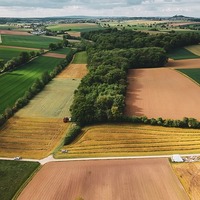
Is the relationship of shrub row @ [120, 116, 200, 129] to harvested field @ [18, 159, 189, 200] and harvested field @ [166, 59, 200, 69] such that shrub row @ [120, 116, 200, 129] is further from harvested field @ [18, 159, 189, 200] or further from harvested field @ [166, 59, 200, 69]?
harvested field @ [166, 59, 200, 69]

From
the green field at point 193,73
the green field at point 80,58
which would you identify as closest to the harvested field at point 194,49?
the green field at point 193,73

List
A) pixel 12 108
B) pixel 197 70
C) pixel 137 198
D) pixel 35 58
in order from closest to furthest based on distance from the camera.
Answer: pixel 137 198
pixel 12 108
pixel 197 70
pixel 35 58

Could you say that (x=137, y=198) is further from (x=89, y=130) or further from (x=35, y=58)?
(x=35, y=58)

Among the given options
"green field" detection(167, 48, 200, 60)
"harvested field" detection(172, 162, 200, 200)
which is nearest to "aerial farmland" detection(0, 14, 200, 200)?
"harvested field" detection(172, 162, 200, 200)

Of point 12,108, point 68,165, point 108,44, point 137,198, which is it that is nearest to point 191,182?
point 137,198

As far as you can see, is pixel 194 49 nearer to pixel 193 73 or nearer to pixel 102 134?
pixel 193 73

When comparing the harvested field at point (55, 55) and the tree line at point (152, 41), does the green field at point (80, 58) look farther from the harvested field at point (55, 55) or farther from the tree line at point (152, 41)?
the tree line at point (152, 41)
